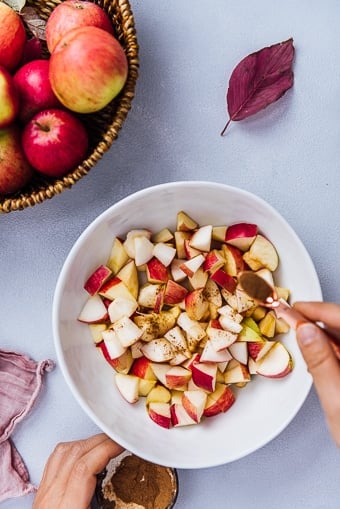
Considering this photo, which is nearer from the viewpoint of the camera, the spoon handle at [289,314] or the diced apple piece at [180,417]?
the spoon handle at [289,314]

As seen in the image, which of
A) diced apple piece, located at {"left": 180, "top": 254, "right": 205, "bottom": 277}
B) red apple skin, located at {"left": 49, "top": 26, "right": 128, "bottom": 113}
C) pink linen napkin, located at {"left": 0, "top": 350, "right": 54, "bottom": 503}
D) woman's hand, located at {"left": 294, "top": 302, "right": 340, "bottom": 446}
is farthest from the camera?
pink linen napkin, located at {"left": 0, "top": 350, "right": 54, "bottom": 503}

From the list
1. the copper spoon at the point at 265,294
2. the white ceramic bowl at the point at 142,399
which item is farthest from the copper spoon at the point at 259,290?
the white ceramic bowl at the point at 142,399

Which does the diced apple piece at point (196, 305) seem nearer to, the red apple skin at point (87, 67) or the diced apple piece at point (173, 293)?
the diced apple piece at point (173, 293)

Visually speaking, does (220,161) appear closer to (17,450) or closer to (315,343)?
(315,343)

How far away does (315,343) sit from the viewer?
89 cm

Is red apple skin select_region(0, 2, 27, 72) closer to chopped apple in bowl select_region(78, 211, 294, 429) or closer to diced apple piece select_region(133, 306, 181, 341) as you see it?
chopped apple in bowl select_region(78, 211, 294, 429)

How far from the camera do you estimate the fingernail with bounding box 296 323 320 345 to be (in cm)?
89

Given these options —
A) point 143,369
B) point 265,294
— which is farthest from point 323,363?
point 143,369

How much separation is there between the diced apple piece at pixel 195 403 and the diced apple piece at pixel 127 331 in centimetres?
12

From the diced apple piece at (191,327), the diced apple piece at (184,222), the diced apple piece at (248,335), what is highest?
the diced apple piece at (184,222)

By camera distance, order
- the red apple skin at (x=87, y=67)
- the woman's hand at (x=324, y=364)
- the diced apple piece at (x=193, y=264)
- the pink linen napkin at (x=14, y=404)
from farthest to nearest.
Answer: the pink linen napkin at (x=14, y=404) < the diced apple piece at (x=193, y=264) < the red apple skin at (x=87, y=67) < the woman's hand at (x=324, y=364)

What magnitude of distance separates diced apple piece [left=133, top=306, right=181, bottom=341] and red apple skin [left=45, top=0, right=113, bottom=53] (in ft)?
1.39

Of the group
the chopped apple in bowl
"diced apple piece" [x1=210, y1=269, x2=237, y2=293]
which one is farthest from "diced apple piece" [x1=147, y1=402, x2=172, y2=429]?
"diced apple piece" [x1=210, y1=269, x2=237, y2=293]

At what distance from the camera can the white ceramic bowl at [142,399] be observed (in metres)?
1.08
